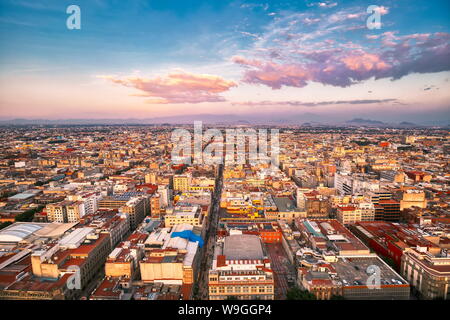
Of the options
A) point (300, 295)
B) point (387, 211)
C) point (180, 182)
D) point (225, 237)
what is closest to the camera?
point (300, 295)

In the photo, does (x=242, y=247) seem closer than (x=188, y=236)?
Yes

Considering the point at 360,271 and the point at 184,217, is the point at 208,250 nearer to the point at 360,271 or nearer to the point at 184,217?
the point at 184,217

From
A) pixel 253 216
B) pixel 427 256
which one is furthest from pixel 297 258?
pixel 253 216

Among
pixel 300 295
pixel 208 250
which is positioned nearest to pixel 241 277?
pixel 300 295

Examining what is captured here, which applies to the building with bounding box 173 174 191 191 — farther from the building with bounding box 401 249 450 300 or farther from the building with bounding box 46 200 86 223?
the building with bounding box 401 249 450 300

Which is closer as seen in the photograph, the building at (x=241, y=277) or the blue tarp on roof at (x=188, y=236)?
the building at (x=241, y=277)

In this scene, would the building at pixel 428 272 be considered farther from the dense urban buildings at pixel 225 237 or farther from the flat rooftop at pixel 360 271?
the flat rooftop at pixel 360 271

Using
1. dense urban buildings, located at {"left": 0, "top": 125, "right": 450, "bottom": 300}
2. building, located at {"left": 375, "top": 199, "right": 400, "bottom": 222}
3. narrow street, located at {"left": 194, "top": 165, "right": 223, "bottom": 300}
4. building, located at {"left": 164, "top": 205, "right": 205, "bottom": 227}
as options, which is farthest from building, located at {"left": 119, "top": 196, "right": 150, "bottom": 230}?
building, located at {"left": 375, "top": 199, "right": 400, "bottom": 222}

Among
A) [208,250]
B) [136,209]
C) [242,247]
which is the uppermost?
[136,209]

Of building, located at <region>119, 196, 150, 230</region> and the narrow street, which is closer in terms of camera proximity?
the narrow street

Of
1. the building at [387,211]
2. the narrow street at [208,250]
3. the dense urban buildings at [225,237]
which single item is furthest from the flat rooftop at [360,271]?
the building at [387,211]
